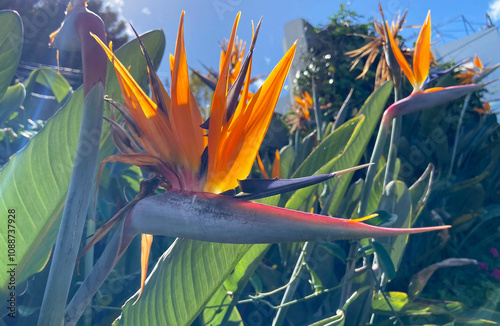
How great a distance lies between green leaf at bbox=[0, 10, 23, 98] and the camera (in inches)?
22.3

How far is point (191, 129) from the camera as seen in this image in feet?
1.18

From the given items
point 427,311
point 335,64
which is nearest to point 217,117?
point 427,311

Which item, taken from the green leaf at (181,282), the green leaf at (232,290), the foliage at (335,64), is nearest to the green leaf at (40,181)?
the green leaf at (181,282)

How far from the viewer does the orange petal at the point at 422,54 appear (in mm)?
615

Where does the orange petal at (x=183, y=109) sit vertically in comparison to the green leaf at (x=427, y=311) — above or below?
above

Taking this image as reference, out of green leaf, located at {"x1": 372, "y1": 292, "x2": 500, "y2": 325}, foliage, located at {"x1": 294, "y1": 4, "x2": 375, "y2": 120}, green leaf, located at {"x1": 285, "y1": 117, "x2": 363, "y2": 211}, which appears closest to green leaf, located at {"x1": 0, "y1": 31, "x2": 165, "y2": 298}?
green leaf, located at {"x1": 285, "y1": 117, "x2": 363, "y2": 211}

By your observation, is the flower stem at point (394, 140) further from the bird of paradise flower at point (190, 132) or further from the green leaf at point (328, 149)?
the bird of paradise flower at point (190, 132)

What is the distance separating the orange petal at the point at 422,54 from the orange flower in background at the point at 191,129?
1.21 ft

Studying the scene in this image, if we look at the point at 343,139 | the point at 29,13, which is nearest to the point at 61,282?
the point at 343,139

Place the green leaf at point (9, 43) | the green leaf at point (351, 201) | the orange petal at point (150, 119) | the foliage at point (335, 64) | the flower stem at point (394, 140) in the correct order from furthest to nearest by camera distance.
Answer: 1. the foliage at point (335, 64)
2. the green leaf at point (351, 201)
3. the flower stem at point (394, 140)
4. the green leaf at point (9, 43)
5. the orange petal at point (150, 119)

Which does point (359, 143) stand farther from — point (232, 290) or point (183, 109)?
point (183, 109)

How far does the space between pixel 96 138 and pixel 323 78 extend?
2.71m

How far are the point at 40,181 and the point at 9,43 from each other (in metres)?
0.22

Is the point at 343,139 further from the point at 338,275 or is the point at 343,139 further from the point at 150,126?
the point at 150,126
